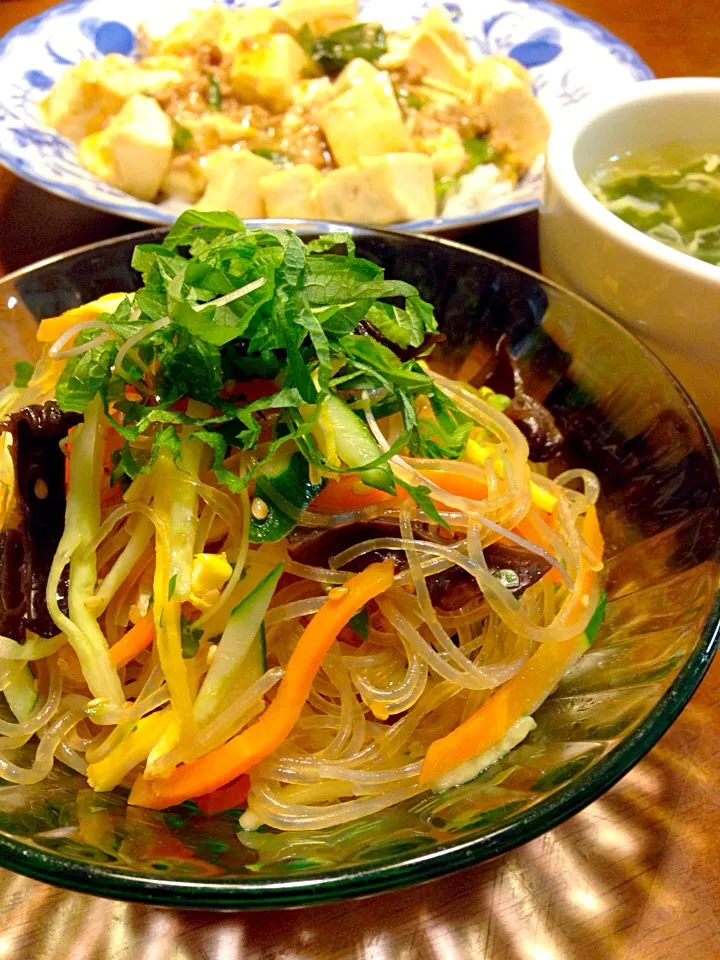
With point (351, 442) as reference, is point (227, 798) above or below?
below

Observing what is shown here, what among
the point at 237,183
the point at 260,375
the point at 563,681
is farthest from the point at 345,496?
the point at 237,183

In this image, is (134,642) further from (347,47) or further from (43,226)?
(347,47)

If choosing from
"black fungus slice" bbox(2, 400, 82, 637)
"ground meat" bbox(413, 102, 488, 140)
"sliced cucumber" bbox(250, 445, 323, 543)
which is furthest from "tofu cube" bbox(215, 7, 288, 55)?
"sliced cucumber" bbox(250, 445, 323, 543)

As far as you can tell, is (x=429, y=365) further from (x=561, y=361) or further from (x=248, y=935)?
(x=248, y=935)

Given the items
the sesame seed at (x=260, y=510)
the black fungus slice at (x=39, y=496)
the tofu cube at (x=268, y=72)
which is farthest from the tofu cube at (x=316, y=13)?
the sesame seed at (x=260, y=510)

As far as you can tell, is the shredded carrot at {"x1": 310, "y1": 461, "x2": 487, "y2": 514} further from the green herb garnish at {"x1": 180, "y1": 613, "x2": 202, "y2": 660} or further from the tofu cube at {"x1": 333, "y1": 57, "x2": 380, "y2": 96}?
the tofu cube at {"x1": 333, "y1": 57, "x2": 380, "y2": 96}

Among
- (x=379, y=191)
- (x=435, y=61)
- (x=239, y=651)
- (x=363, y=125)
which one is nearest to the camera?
(x=239, y=651)
